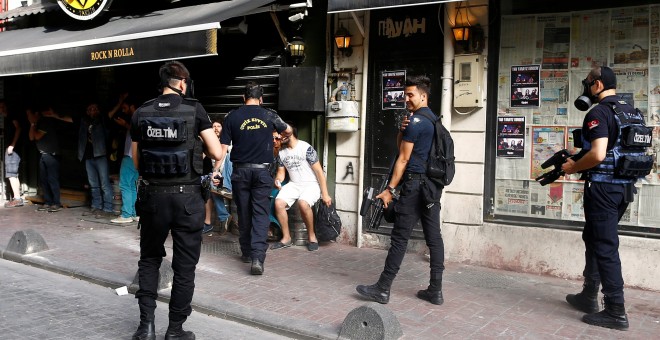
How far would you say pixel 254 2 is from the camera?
297 inches

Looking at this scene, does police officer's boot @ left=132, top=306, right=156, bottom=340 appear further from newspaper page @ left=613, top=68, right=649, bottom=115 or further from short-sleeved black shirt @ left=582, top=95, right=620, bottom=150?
newspaper page @ left=613, top=68, right=649, bottom=115

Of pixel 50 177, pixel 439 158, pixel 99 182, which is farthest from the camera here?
pixel 50 177

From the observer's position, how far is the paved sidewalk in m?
4.82

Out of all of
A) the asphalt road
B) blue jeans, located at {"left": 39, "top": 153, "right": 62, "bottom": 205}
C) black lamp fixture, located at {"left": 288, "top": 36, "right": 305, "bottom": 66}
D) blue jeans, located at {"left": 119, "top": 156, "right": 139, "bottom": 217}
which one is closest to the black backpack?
the asphalt road

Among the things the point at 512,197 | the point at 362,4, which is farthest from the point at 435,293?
the point at 362,4

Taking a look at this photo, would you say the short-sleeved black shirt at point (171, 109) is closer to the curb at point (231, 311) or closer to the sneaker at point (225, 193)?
the curb at point (231, 311)

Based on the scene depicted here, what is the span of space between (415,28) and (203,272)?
3.83m

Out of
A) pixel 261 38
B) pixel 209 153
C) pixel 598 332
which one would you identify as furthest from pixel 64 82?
pixel 598 332

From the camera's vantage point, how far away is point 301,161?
7629mm

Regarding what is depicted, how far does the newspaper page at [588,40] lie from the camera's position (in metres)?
6.28

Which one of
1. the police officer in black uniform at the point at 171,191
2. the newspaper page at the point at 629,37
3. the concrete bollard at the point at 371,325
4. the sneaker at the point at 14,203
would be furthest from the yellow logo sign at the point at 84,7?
the newspaper page at the point at 629,37

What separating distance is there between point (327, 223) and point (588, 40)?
3.66 metres

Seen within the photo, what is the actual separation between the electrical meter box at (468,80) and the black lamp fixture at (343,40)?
1.46 metres

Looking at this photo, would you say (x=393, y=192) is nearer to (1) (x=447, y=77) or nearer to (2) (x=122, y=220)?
(1) (x=447, y=77)
